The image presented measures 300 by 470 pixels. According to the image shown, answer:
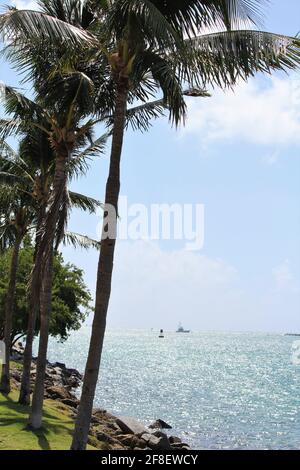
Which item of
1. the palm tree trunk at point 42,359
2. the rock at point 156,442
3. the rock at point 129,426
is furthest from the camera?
the rock at point 129,426

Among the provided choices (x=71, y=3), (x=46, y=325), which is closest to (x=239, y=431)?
(x=46, y=325)

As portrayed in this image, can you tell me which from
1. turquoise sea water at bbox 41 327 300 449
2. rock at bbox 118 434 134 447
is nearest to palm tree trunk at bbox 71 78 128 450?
rock at bbox 118 434 134 447

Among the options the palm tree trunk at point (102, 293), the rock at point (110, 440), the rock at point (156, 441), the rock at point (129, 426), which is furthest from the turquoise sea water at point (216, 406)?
the palm tree trunk at point (102, 293)

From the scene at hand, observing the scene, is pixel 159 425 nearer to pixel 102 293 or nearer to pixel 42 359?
pixel 42 359

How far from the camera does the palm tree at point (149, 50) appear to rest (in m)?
9.89

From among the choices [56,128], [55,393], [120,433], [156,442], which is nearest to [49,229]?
[56,128]

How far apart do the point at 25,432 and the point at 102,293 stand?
19.8 feet

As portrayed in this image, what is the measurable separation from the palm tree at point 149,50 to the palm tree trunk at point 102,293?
2cm

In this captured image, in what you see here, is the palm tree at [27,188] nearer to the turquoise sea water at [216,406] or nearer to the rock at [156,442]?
the rock at [156,442]

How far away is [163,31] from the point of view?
380 inches

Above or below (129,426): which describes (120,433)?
below

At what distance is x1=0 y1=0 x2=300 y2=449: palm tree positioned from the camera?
9.89m

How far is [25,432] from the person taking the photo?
14.6m
